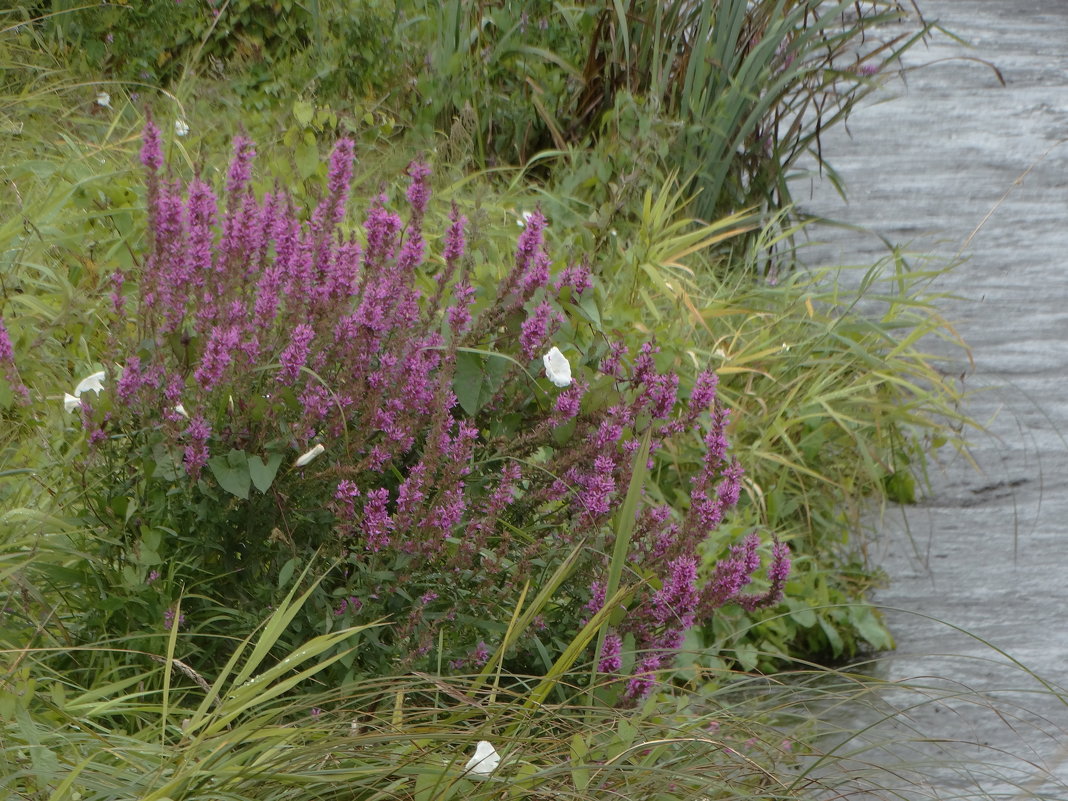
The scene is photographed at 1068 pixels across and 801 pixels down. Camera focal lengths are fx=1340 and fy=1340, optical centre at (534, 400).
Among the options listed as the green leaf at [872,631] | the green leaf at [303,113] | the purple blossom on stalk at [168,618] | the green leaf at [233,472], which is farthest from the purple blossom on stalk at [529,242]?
the green leaf at [303,113]

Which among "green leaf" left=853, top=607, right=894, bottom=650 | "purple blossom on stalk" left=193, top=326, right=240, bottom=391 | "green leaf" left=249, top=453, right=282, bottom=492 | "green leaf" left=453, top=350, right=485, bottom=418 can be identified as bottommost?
"green leaf" left=853, top=607, right=894, bottom=650

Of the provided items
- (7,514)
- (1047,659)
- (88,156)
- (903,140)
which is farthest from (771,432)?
(903,140)

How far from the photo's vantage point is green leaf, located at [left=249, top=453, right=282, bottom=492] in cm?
196

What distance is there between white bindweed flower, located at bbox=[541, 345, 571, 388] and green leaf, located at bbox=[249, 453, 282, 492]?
1.59ft

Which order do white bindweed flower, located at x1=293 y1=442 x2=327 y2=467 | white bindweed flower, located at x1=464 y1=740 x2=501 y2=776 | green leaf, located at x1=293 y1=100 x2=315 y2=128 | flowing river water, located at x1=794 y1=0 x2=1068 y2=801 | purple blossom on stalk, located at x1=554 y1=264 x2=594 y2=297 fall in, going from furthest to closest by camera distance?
green leaf, located at x1=293 y1=100 x2=315 y2=128 < flowing river water, located at x1=794 y1=0 x2=1068 y2=801 < purple blossom on stalk, located at x1=554 y1=264 x2=594 y2=297 < white bindweed flower, located at x1=293 y1=442 x2=327 y2=467 < white bindweed flower, located at x1=464 y1=740 x2=501 y2=776

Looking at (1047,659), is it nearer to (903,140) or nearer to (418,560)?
(418,560)

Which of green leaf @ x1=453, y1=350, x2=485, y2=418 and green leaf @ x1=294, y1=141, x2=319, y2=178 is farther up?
green leaf @ x1=453, y1=350, x2=485, y2=418

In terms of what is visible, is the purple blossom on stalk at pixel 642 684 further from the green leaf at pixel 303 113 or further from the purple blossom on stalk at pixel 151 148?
the green leaf at pixel 303 113

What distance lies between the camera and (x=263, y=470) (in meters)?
1.98

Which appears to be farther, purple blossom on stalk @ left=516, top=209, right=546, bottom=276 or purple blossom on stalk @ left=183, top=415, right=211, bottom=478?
purple blossom on stalk @ left=516, top=209, right=546, bottom=276

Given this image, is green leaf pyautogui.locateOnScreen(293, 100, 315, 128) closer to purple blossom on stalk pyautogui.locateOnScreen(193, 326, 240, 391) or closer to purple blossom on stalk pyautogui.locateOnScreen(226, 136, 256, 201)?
purple blossom on stalk pyautogui.locateOnScreen(226, 136, 256, 201)

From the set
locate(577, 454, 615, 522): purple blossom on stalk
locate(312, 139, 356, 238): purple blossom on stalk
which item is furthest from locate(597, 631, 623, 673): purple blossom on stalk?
locate(312, 139, 356, 238): purple blossom on stalk

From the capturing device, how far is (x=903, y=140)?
6.52m

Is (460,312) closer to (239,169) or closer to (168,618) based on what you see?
(239,169)
